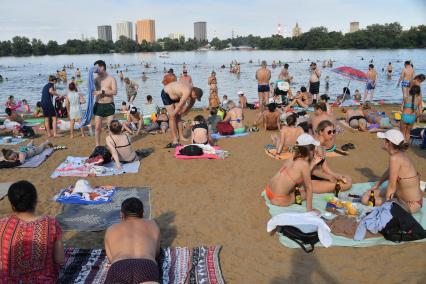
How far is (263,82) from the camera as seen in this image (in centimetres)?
1208

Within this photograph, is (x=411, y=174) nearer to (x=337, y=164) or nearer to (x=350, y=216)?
(x=350, y=216)

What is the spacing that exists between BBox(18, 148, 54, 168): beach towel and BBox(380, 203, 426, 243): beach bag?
18.9 feet

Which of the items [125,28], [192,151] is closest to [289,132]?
[192,151]

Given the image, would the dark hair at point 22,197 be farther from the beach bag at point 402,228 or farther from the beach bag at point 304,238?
the beach bag at point 402,228

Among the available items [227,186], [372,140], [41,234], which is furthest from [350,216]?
[372,140]

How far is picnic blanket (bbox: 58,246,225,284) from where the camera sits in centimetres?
344

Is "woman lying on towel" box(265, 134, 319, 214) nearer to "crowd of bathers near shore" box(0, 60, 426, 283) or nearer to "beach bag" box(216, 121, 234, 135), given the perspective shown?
"crowd of bathers near shore" box(0, 60, 426, 283)

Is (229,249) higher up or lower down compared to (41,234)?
lower down

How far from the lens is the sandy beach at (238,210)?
3.64 metres

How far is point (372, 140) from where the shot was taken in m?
8.59

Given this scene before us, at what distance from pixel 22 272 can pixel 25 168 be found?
428 centimetres

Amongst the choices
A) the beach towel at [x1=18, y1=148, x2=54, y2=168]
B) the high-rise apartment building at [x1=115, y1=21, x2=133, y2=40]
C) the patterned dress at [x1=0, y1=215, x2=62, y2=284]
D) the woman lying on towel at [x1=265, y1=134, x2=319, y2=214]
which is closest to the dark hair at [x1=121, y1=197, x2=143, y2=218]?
the patterned dress at [x1=0, y1=215, x2=62, y2=284]

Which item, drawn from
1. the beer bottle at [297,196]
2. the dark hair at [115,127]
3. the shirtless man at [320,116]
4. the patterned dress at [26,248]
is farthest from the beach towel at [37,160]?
the shirtless man at [320,116]

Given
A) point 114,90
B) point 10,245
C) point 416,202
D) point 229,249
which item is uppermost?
point 114,90
